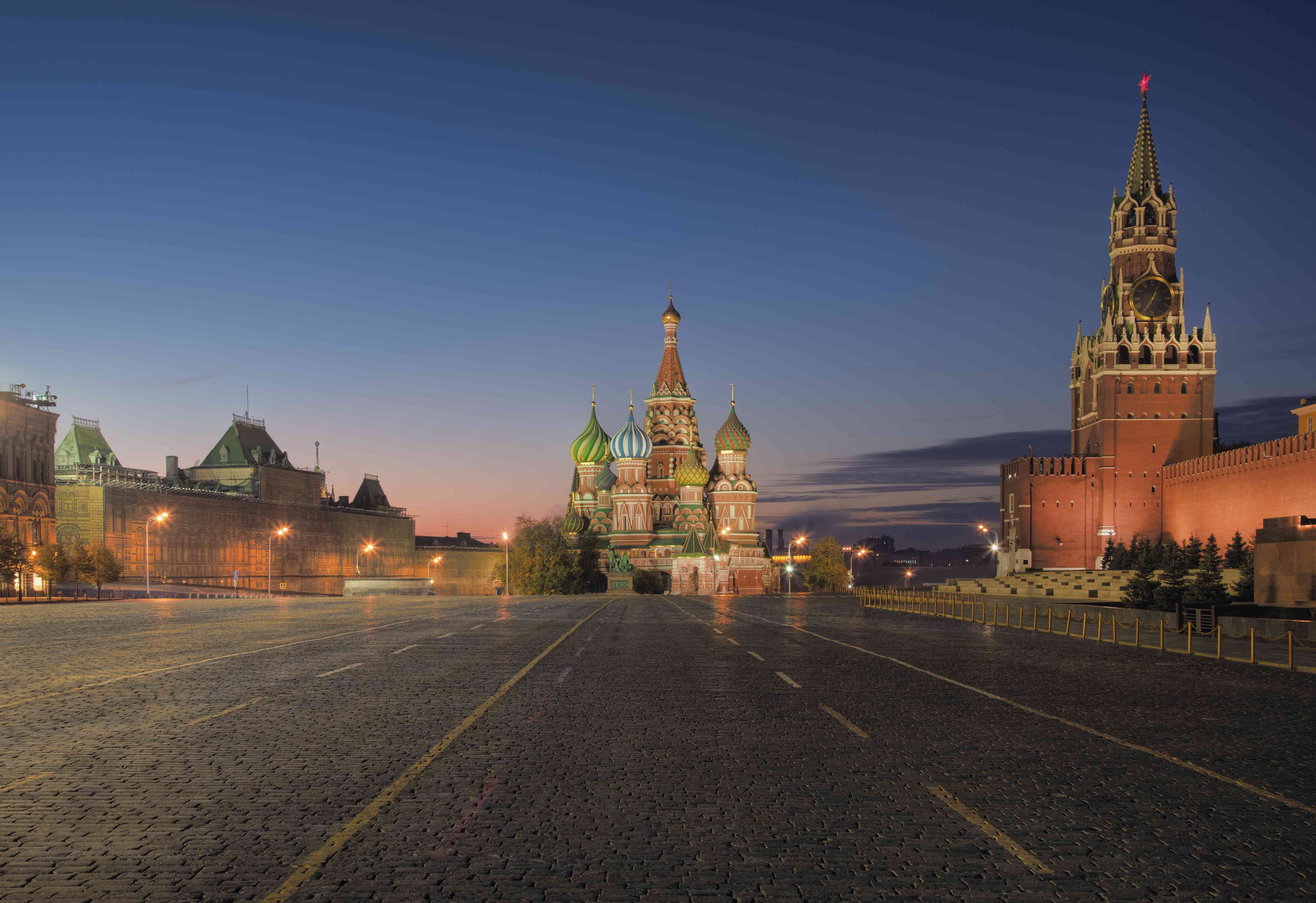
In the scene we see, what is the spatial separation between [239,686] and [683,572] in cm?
9261

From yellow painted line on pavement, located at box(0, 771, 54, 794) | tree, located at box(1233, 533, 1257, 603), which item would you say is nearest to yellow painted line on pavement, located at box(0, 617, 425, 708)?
yellow painted line on pavement, located at box(0, 771, 54, 794)

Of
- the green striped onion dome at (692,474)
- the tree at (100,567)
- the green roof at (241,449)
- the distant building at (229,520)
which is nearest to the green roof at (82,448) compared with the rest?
the distant building at (229,520)

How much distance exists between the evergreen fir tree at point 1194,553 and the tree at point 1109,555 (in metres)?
13.1

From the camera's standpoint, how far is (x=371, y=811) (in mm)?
7645

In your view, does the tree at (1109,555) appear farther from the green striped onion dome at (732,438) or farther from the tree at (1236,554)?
the green striped onion dome at (732,438)

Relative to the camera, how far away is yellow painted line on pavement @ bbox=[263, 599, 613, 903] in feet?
19.6

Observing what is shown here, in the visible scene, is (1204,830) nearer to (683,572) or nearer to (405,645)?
(405,645)

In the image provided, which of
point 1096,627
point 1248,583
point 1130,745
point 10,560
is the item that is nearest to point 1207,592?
point 1096,627

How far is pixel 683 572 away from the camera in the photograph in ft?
350

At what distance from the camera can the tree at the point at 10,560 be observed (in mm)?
61375

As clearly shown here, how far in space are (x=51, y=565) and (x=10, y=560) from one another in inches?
219

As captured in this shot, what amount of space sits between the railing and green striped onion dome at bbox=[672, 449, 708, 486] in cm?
5959

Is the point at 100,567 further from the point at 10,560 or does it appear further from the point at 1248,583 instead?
the point at 1248,583

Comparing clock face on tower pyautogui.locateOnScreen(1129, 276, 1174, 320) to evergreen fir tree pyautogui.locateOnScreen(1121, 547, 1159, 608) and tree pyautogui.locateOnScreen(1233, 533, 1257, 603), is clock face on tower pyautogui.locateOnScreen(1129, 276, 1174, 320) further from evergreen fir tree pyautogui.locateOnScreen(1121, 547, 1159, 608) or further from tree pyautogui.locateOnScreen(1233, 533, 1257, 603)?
evergreen fir tree pyautogui.locateOnScreen(1121, 547, 1159, 608)
